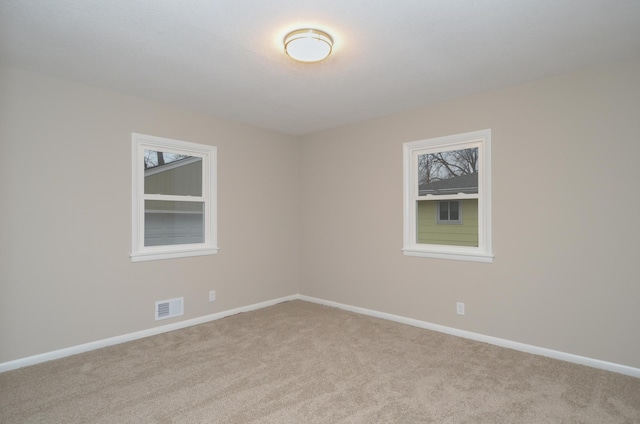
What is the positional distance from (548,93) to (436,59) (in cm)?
118

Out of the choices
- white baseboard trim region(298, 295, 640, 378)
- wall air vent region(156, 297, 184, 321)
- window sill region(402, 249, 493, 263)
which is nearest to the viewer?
white baseboard trim region(298, 295, 640, 378)

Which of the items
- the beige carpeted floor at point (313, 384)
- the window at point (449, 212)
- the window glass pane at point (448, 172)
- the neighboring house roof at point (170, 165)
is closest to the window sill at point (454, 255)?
the window at point (449, 212)

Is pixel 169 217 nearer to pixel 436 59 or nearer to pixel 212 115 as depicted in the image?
pixel 212 115

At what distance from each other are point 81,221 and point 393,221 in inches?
128

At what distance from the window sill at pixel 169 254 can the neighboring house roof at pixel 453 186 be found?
8.58ft

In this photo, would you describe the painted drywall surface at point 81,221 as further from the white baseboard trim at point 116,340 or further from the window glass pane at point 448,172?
the window glass pane at point 448,172

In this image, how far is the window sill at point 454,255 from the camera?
3.56m

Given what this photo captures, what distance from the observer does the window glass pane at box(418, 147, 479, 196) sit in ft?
12.4

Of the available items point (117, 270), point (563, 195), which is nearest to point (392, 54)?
point (563, 195)

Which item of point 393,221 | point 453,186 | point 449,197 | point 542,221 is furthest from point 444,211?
point 542,221

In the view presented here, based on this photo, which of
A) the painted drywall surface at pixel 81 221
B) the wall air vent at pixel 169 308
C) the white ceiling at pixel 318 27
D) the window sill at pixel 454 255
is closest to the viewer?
the white ceiling at pixel 318 27

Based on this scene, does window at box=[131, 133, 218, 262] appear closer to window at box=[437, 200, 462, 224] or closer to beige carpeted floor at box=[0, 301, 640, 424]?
beige carpeted floor at box=[0, 301, 640, 424]

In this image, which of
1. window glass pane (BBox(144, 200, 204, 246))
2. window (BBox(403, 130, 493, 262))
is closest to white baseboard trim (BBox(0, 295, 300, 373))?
window glass pane (BBox(144, 200, 204, 246))

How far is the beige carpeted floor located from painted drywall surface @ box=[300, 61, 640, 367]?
349 millimetres
